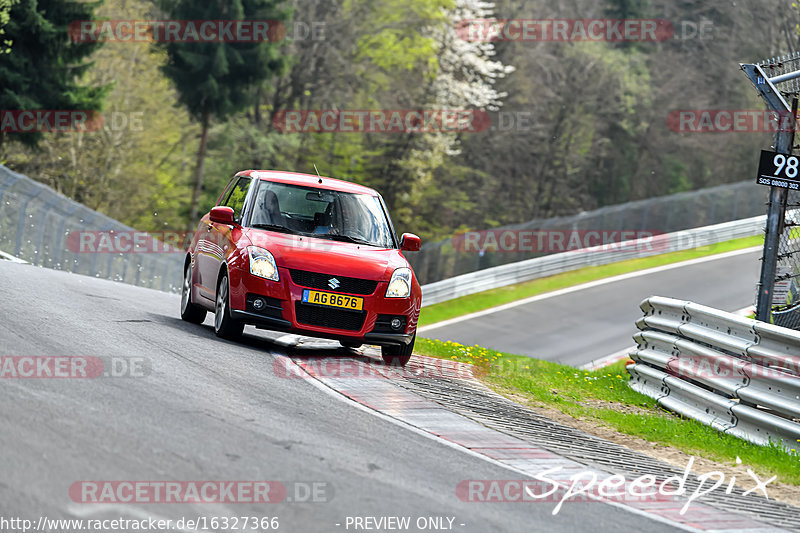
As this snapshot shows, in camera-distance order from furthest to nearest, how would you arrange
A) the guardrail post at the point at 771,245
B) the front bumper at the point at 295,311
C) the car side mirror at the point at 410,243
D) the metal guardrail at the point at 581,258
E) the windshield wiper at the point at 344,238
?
the metal guardrail at the point at 581,258
the car side mirror at the point at 410,243
the windshield wiper at the point at 344,238
the guardrail post at the point at 771,245
the front bumper at the point at 295,311

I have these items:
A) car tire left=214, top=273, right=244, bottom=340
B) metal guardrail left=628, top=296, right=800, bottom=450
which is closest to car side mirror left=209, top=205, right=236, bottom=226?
car tire left=214, top=273, right=244, bottom=340

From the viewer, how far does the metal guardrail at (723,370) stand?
8945mm

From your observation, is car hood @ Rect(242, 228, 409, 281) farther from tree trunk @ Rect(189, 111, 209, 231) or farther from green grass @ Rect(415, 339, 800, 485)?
tree trunk @ Rect(189, 111, 209, 231)

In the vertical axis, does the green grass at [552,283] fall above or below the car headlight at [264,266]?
below

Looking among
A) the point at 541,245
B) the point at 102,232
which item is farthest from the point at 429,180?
the point at 102,232

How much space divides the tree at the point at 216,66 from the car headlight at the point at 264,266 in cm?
3376

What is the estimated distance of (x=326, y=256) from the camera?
422 inches

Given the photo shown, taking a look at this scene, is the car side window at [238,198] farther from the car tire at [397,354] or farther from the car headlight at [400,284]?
the car tire at [397,354]

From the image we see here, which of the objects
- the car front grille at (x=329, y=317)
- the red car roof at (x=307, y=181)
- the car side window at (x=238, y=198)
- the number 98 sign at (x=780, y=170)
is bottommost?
the car front grille at (x=329, y=317)

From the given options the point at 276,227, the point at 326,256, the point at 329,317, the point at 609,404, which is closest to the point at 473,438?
the point at 329,317

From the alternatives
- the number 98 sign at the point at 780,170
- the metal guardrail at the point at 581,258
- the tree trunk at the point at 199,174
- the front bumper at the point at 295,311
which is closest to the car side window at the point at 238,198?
the front bumper at the point at 295,311

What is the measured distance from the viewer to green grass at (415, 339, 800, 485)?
8664 mm

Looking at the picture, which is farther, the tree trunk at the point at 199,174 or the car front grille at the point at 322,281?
the tree trunk at the point at 199,174

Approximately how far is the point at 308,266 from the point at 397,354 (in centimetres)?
169
